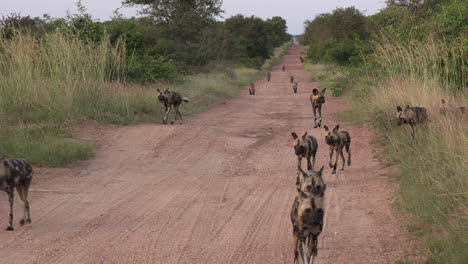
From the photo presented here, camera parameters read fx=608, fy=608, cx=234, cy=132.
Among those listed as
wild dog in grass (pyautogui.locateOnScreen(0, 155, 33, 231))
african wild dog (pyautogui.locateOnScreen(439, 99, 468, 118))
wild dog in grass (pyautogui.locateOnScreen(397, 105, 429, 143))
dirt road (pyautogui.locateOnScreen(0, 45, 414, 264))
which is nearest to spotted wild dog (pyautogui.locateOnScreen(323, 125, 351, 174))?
dirt road (pyautogui.locateOnScreen(0, 45, 414, 264))

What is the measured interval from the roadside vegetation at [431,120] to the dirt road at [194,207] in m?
0.33

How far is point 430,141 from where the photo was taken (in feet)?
27.1

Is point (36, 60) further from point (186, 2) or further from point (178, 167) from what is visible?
point (186, 2)

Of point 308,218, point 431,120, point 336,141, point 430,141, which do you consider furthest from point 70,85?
point 308,218

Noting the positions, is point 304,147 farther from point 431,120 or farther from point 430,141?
point 431,120

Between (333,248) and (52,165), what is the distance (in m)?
5.41

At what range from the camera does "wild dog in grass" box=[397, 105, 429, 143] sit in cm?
981

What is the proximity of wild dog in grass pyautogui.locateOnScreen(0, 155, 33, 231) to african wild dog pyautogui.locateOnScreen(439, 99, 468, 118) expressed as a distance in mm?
6055

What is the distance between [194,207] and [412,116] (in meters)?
4.51

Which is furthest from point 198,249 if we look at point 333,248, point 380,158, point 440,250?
point 380,158

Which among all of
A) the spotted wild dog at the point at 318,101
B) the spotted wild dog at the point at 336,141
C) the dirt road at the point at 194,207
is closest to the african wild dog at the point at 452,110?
the dirt road at the point at 194,207

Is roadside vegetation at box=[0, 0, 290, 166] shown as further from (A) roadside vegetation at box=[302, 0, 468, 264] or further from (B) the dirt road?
(A) roadside vegetation at box=[302, 0, 468, 264]

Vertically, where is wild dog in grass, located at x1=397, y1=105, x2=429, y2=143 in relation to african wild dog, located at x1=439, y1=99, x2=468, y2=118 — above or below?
below

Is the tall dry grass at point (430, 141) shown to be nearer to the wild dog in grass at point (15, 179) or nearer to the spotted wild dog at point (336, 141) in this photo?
the spotted wild dog at point (336, 141)
